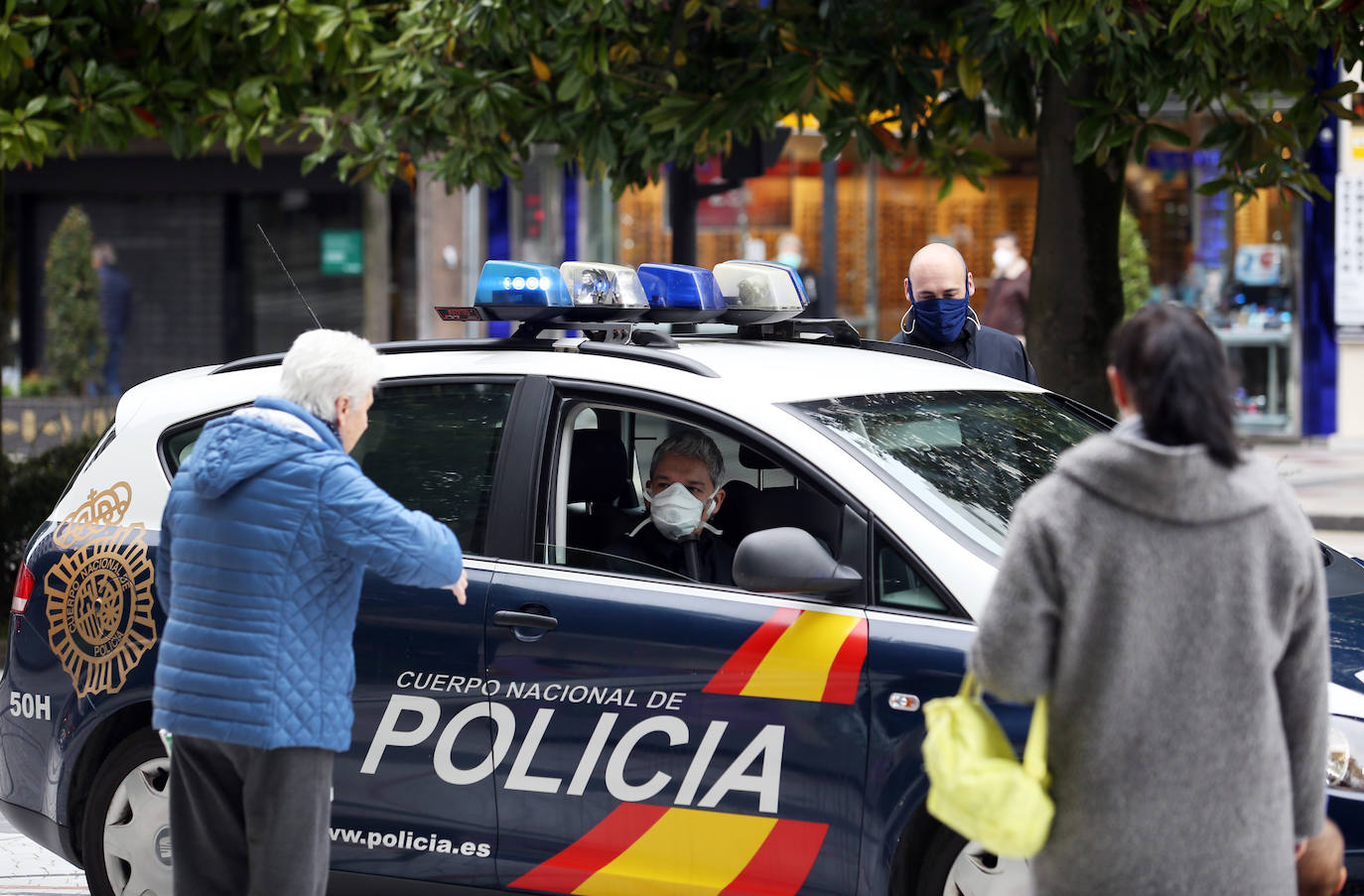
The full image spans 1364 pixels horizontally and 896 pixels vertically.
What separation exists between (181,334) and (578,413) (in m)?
16.5

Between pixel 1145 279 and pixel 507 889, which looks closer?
pixel 507 889

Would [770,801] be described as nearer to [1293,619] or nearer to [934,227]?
[1293,619]

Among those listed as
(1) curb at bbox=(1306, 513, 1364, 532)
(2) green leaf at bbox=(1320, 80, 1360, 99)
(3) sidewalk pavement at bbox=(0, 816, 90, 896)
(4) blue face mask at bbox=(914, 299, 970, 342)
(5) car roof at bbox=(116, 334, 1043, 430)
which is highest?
(2) green leaf at bbox=(1320, 80, 1360, 99)

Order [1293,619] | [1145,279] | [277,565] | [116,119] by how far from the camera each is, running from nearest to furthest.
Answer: [1293,619] < [277,565] < [116,119] < [1145,279]

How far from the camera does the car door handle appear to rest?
386 centimetres

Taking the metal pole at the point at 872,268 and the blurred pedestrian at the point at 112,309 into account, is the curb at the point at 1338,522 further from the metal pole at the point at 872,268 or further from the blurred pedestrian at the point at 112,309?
the blurred pedestrian at the point at 112,309

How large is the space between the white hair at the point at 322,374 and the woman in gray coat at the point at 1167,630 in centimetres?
154

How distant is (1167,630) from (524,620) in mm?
1803

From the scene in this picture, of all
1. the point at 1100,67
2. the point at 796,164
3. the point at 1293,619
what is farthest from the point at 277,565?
the point at 796,164

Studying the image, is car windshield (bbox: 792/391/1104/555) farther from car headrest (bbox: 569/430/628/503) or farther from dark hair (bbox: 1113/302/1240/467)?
dark hair (bbox: 1113/302/1240/467)

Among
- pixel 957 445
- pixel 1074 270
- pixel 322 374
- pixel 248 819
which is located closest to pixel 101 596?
pixel 248 819

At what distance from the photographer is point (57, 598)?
14.5 feet

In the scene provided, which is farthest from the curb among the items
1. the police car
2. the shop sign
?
the shop sign

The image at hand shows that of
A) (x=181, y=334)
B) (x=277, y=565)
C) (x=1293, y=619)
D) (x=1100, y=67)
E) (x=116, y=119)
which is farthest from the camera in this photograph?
(x=181, y=334)
